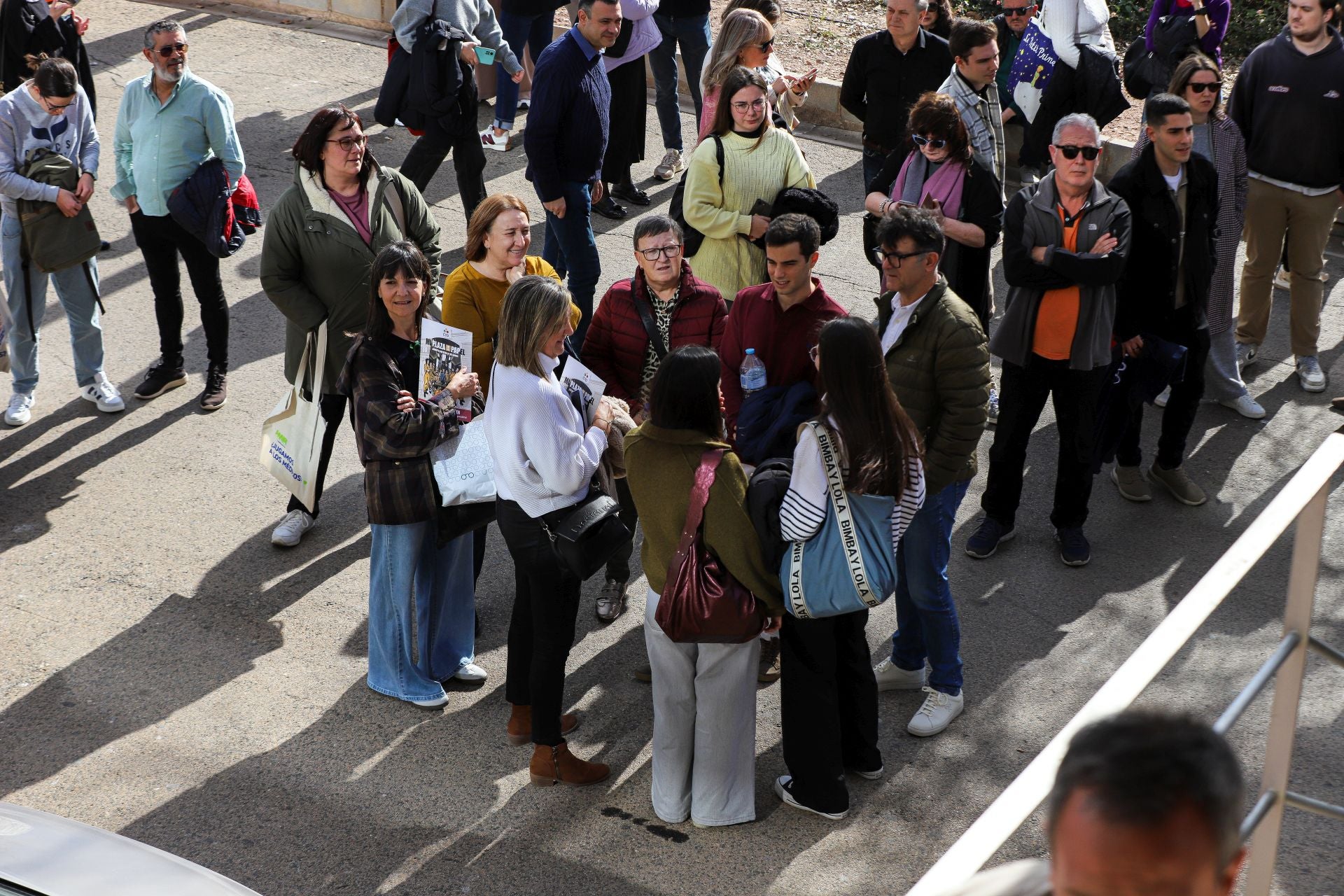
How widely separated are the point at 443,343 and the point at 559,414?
76cm

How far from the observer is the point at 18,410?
24.3 feet

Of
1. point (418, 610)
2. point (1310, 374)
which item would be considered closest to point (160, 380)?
point (418, 610)

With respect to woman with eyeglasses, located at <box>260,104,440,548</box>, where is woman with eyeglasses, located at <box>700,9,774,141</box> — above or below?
above

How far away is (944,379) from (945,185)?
5.54 ft

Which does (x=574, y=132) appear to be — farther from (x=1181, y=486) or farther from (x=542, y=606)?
(x=1181, y=486)

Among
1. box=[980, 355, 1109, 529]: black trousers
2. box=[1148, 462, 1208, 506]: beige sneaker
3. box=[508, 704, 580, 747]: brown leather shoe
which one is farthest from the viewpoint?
box=[1148, 462, 1208, 506]: beige sneaker

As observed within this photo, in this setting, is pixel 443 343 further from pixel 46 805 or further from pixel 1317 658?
pixel 1317 658

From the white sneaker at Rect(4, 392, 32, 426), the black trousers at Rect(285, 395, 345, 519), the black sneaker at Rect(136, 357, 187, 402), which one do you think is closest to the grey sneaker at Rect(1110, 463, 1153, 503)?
the black trousers at Rect(285, 395, 345, 519)

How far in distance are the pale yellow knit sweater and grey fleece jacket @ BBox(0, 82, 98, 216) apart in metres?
3.39

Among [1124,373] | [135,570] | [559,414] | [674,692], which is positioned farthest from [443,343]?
[1124,373]

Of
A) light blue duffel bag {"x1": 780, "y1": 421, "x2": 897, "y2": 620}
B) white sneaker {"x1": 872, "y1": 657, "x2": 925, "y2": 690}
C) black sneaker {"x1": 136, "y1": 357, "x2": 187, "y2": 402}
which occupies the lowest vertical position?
white sneaker {"x1": 872, "y1": 657, "x2": 925, "y2": 690}

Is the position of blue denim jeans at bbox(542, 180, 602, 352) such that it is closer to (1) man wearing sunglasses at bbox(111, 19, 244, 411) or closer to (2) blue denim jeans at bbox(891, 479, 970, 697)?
(1) man wearing sunglasses at bbox(111, 19, 244, 411)

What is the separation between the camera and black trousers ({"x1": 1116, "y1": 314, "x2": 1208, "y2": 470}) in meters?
6.43

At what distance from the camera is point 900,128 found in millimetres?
8156
